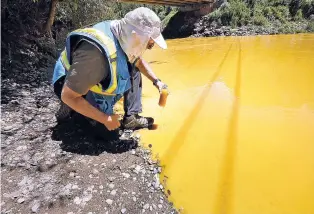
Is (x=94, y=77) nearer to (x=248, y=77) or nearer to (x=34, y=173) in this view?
(x=34, y=173)

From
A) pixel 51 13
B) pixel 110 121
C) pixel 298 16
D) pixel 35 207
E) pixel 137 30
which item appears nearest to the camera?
pixel 35 207

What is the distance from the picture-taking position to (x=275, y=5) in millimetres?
15555

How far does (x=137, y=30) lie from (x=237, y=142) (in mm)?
1542

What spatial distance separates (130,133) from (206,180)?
1011 mm

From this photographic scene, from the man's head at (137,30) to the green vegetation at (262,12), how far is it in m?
14.2

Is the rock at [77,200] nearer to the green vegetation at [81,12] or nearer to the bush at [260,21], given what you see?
the green vegetation at [81,12]

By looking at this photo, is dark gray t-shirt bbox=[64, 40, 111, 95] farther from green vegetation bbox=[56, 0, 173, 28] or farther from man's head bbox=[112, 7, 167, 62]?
green vegetation bbox=[56, 0, 173, 28]

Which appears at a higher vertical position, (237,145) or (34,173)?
(34,173)

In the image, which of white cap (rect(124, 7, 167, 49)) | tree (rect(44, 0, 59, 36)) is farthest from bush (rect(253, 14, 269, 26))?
white cap (rect(124, 7, 167, 49))

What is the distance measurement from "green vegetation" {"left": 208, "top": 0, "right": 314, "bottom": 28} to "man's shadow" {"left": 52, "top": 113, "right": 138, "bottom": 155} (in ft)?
46.1

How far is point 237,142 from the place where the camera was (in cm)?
264

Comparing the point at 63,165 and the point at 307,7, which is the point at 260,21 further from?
the point at 63,165

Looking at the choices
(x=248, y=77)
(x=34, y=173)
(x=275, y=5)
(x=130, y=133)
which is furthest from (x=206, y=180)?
(x=275, y=5)

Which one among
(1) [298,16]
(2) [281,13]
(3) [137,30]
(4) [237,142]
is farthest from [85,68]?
(2) [281,13]
